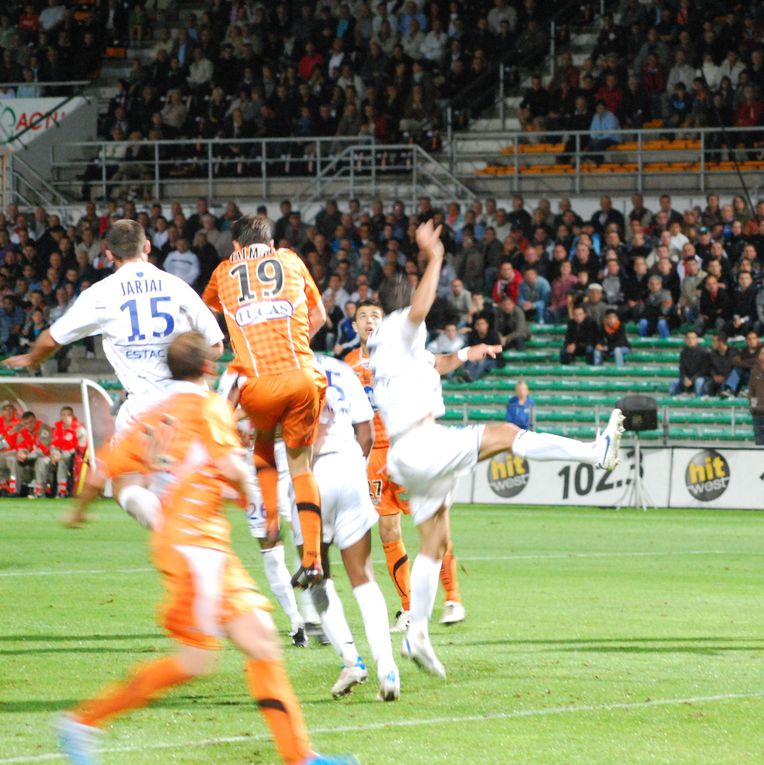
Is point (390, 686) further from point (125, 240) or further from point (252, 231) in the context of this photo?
point (125, 240)

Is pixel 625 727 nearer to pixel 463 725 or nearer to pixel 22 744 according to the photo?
pixel 463 725

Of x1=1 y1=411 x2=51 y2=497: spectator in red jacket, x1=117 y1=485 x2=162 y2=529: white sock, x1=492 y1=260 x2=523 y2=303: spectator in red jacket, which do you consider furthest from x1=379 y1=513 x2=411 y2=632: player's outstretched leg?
x1=492 y1=260 x2=523 y2=303: spectator in red jacket

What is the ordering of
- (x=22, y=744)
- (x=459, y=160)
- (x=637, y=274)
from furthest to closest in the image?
(x=459, y=160) → (x=637, y=274) → (x=22, y=744)

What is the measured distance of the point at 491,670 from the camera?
8969 mm

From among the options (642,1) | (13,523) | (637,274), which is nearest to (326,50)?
(642,1)

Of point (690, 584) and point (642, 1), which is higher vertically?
point (642, 1)

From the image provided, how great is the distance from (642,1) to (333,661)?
27368 mm

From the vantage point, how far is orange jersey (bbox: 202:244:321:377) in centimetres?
927

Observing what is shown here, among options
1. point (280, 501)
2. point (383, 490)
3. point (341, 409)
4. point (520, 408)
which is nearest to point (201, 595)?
A: point (341, 409)

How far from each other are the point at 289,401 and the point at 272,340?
0.40 meters

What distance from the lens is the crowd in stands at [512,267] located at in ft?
89.9

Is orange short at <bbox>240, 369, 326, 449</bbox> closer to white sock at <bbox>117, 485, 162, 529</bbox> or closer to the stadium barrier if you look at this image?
white sock at <bbox>117, 485, 162, 529</bbox>

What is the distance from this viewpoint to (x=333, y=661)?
9.38 m

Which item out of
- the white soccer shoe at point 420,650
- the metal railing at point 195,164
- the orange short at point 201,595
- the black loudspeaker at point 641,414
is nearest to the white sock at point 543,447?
the white soccer shoe at point 420,650
